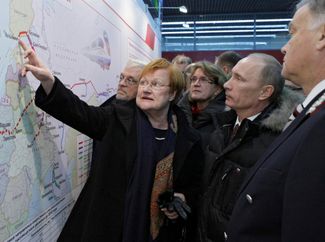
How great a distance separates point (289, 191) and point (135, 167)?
940 millimetres

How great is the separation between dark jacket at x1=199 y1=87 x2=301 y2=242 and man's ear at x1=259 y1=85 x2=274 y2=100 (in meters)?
0.06

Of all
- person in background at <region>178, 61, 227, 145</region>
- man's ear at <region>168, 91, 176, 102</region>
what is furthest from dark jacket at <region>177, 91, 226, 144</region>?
man's ear at <region>168, 91, 176, 102</region>

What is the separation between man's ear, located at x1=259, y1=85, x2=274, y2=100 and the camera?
1740 mm

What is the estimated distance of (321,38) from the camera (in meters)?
0.95

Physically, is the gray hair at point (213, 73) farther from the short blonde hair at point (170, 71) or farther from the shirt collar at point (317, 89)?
the shirt collar at point (317, 89)

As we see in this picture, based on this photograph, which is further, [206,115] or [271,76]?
[206,115]

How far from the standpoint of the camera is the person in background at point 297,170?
0.73m

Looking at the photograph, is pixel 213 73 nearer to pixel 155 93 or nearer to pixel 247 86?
pixel 247 86

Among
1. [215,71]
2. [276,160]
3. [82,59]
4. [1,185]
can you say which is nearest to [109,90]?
[82,59]

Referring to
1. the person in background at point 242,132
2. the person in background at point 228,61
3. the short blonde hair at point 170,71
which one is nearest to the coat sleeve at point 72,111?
the short blonde hair at point 170,71

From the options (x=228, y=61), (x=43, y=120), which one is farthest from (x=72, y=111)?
(x=228, y=61)

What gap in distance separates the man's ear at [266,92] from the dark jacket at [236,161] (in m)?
0.06

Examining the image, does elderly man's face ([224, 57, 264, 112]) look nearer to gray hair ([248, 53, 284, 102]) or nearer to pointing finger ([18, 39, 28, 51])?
gray hair ([248, 53, 284, 102])

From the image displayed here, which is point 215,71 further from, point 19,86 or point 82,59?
point 19,86
